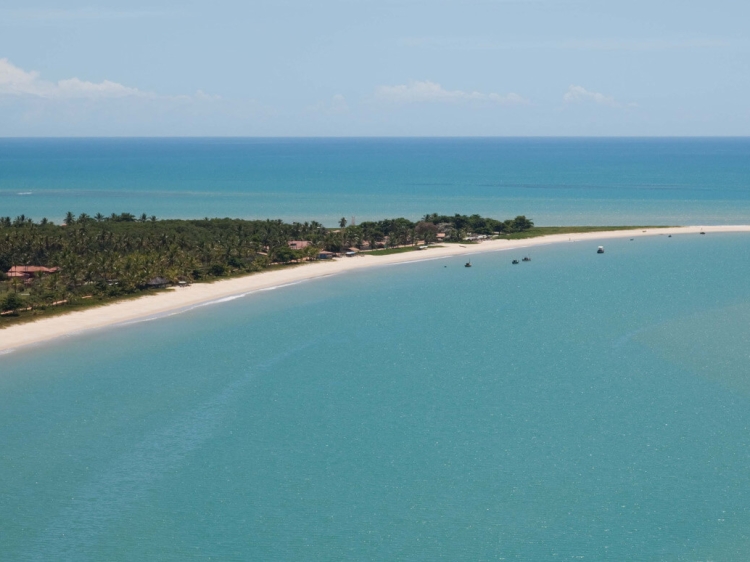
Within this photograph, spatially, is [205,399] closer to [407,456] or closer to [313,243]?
[407,456]

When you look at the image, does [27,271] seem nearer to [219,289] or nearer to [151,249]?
[151,249]

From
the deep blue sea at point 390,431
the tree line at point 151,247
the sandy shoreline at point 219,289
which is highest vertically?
the tree line at point 151,247

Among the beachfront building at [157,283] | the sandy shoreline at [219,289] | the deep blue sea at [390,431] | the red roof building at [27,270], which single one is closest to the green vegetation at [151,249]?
the beachfront building at [157,283]

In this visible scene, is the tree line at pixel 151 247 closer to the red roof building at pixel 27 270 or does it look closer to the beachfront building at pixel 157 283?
the beachfront building at pixel 157 283

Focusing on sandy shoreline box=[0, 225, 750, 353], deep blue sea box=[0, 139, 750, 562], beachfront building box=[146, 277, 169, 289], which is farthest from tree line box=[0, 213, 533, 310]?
deep blue sea box=[0, 139, 750, 562]

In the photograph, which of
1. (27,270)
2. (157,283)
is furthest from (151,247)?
(27,270)

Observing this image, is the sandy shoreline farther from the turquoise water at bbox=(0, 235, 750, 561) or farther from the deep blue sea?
the turquoise water at bbox=(0, 235, 750, 561)

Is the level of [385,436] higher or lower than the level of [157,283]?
lower
